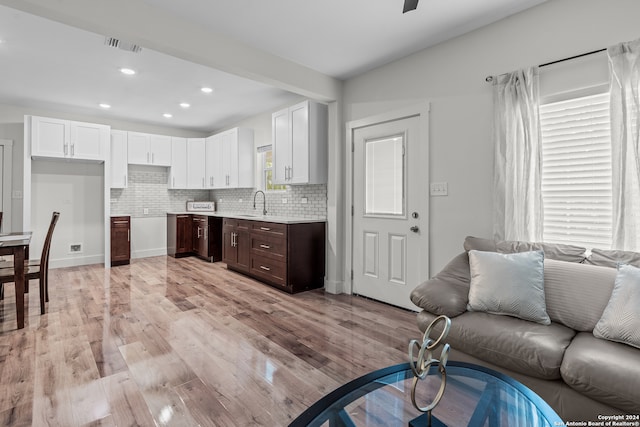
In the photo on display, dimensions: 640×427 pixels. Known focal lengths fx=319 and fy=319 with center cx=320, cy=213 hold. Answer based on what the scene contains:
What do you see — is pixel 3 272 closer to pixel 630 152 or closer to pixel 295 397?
pixel 295 397

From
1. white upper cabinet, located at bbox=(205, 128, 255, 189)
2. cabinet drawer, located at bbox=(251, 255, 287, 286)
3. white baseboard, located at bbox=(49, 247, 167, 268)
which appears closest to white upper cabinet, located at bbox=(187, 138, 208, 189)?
white upper cabinet, located at bbox=(205, 128, 255, 189)

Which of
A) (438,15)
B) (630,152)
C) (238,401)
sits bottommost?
(238,401)

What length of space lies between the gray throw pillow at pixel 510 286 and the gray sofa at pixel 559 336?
5cm

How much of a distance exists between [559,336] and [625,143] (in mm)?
1322

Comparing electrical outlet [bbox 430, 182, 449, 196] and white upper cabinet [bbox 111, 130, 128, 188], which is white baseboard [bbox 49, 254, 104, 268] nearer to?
white upper cabinet [bbox 111, 130, 128, 188]

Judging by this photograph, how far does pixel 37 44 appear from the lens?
3135 mm

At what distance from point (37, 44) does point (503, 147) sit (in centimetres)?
444

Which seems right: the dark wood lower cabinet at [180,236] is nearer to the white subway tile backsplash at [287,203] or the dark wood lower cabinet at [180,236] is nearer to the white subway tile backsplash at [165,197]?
the white subway tile backsplash at [165,197]

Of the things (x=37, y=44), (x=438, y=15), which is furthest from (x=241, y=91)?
(x=438, y=15)

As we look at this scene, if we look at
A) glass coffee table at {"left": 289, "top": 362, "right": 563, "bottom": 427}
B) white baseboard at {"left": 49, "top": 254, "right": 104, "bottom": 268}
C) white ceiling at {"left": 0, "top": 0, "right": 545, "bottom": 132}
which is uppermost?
white ceiling at {"left": 0, "top": 0, "right": 545, "bottom": 132}

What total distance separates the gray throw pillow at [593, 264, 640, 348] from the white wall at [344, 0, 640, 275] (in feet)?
3.45

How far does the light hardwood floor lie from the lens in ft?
5.86

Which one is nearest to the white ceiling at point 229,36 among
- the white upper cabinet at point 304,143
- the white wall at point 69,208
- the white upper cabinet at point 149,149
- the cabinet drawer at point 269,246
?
the white upper cabinet at point 304,143

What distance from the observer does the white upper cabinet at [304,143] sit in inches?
163
